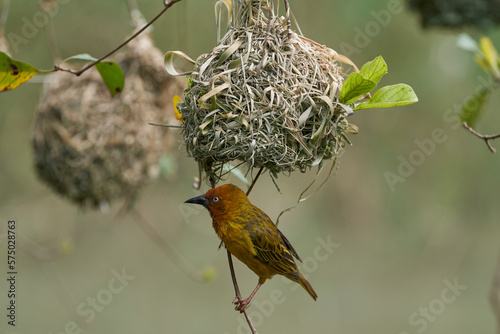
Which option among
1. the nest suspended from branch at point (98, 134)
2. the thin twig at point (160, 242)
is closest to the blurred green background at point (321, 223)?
the thin twig at point (160, 242)

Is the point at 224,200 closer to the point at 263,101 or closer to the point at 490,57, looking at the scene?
the point at 263,101

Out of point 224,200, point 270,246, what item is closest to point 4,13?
point 224,200

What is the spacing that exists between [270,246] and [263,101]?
0.56 metres

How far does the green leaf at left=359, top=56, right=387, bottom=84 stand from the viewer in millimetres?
1621

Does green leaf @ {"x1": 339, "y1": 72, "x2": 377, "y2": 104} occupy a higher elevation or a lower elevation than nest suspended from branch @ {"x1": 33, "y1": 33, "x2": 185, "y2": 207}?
higher

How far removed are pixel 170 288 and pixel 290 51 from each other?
5853mm

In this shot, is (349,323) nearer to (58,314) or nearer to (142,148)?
(58,314)

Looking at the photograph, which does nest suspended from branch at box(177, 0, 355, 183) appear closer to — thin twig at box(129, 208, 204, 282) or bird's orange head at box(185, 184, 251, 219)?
bird's orange head at box(185, 184, 251, 219)

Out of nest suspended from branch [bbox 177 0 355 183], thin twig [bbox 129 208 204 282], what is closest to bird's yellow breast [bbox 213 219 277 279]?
nest suspended from branch [bbox 177 0 355 183]

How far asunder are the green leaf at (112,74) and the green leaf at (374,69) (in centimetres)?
85

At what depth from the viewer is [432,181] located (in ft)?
27.5

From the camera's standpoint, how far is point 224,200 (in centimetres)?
191

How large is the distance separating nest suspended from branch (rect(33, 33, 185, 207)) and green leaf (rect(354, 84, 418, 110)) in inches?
75.3

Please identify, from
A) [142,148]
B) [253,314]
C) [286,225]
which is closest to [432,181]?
[286,225]
